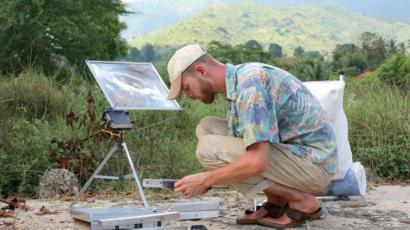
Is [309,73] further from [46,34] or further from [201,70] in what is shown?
[201,70]

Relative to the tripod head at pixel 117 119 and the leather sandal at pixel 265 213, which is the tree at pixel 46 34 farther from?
→ the leather sandal at pixel 265 213

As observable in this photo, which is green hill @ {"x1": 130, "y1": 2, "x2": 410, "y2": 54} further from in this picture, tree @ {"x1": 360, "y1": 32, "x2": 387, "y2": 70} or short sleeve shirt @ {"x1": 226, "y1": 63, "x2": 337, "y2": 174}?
short sleeve shirt @ {"x1": 226, "y1": 63, "x2": 337, "y2": 174}

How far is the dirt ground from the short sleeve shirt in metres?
0.56

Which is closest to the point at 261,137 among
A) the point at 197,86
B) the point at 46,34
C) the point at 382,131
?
the point at 197,86

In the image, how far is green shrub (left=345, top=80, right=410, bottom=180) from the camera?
7.53 metres

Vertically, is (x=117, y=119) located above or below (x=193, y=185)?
above

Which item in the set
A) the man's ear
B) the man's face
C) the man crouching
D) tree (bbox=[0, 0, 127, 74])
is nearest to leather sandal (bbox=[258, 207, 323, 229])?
the man crouching

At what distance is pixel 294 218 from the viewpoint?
4230 millimetres

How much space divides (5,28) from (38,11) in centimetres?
256

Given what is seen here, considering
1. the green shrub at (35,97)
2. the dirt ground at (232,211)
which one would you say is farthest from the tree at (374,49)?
the dirt ground at (232,211)

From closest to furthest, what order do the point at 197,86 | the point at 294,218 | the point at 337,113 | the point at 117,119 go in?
the point at 197,86 → the point at 294,218 → the point at 117,119 → the point at 337,113

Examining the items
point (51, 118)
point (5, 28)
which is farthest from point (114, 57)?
point (51, 118)

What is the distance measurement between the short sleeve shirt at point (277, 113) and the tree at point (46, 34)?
432 inches

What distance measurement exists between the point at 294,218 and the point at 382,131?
4.02 metres
